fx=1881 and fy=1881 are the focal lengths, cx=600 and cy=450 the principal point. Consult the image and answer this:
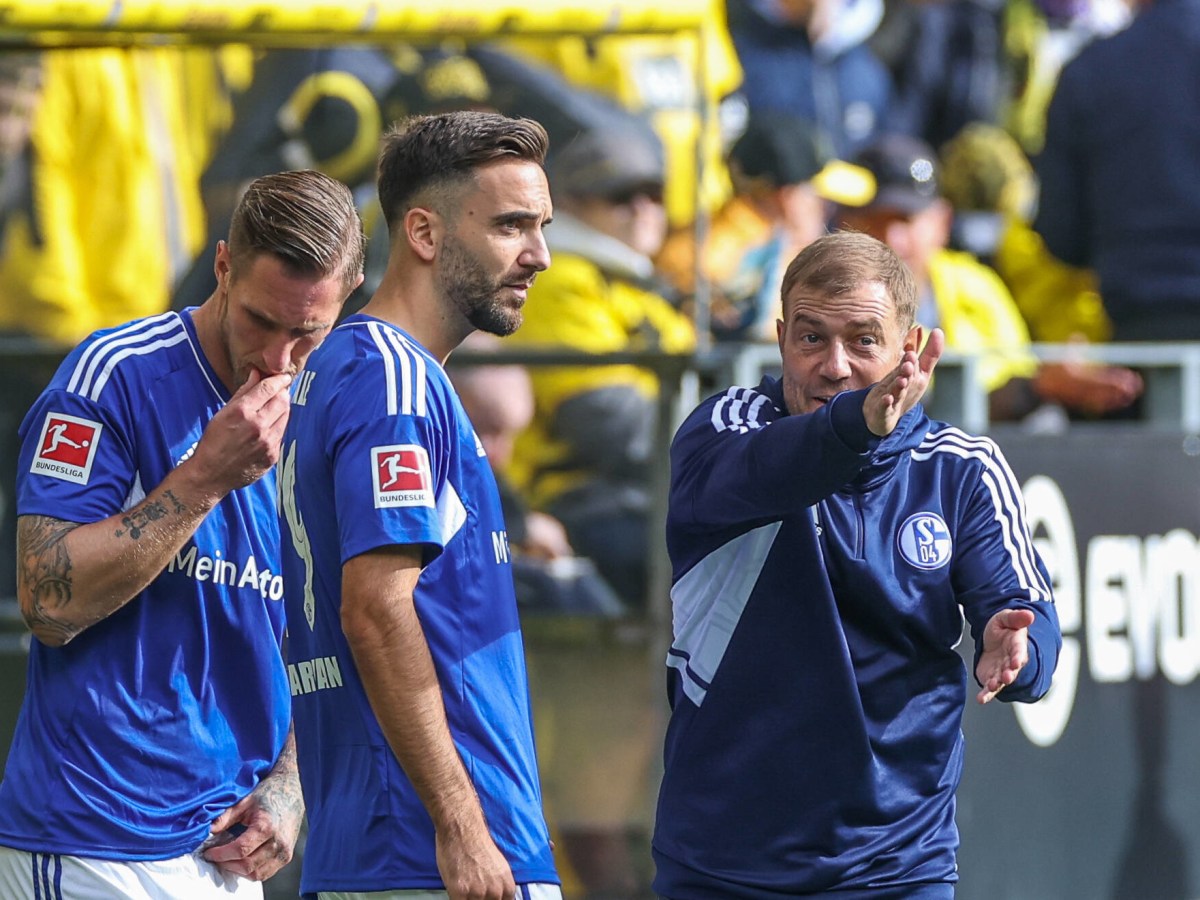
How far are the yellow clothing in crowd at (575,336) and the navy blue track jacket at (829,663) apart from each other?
2648 millimetres

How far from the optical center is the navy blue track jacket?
324cm

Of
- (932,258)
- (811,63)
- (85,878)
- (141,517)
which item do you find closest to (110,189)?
(932,258)

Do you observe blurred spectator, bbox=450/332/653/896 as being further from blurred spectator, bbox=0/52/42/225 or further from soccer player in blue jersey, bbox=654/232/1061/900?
soccer player in blue jersey, bbox=654/232/1061/900

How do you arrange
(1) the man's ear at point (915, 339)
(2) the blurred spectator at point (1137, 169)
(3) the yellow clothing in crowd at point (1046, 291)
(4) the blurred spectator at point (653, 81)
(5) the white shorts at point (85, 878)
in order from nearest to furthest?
(1) the man's ear at point (915, 339)
(5) the white shorts at point (85, 878)
(4) the blurred spectator at point (653, 81)
(2) the blurred spectator at point (1137, 169)
(3) the yellow clothing in crowd at point (1046, 291)

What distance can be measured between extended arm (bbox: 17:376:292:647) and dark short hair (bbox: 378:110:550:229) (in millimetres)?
390

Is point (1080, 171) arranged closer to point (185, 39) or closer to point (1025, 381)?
point (1025, 381)

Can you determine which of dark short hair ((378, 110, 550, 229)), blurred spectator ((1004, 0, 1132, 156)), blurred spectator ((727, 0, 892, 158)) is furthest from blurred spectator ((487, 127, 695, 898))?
blurred spectator ((1004, 0, 1132, 156))

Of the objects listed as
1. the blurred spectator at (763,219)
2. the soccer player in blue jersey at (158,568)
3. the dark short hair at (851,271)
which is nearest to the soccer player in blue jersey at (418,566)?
the soccer player in blue jersey at (158,568)

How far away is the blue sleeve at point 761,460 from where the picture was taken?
293cm

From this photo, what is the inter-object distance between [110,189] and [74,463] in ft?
12.2

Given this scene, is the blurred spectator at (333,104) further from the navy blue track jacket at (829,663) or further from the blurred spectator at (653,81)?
the navy blue track jacket at (829,663)

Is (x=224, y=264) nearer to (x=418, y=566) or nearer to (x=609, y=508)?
(x=418, y=566)

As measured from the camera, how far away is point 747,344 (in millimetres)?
6086

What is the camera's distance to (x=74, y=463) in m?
3.11
